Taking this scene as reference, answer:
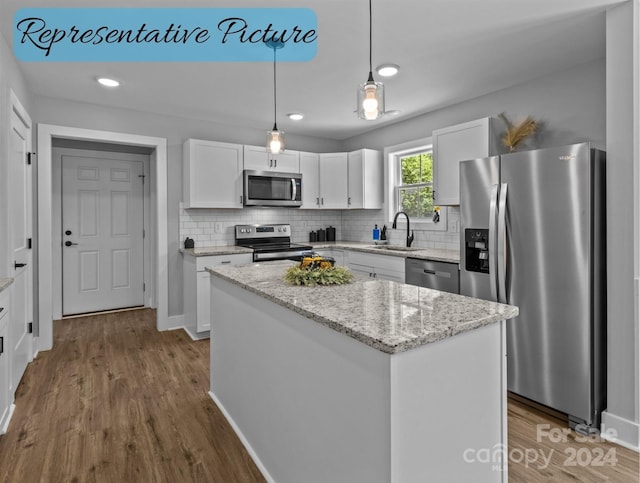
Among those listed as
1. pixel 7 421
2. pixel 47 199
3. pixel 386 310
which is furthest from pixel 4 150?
pixel 386 310

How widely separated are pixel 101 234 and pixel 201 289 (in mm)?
2023

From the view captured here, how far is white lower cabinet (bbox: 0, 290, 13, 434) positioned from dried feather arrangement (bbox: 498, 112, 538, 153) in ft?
12.2

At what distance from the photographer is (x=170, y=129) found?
4.28 metres

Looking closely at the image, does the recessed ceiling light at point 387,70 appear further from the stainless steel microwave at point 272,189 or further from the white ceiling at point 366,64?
the stainless steel microwave at point 272,189

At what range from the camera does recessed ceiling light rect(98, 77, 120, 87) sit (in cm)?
314

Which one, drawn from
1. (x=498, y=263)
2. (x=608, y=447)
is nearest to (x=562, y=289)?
(x=498, y=263)

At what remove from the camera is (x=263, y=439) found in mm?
1896

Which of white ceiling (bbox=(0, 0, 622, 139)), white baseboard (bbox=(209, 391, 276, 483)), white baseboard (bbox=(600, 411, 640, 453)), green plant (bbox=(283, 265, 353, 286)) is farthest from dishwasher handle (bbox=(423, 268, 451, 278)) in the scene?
white baseboard (bbox=(209, 391, 276, 483))

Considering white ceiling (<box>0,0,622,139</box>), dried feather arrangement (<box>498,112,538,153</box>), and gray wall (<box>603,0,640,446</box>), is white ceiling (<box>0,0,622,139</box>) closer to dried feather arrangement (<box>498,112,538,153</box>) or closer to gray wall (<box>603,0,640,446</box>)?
gray wall (<box>603,0,640,446</box>)

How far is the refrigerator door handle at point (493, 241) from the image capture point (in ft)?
8.32

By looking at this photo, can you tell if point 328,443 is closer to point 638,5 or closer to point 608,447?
point 608,447

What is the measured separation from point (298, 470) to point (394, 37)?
2.57 m

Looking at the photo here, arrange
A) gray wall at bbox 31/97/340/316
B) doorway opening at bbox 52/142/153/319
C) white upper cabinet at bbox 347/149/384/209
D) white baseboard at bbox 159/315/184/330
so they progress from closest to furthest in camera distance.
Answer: gray wall at bbox 31/97/340/316
white baseboard at bbox 159/315/184/330
doorway opening at bbox 52/142/153/319
white upper cabinet at bbox 347/149/384/209

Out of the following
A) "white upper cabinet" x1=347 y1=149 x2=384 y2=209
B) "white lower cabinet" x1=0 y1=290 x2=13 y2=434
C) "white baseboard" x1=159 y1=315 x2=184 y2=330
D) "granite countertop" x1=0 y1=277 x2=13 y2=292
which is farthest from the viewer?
"white upper cabinet" x1=347 y1=149 x2=384 y2=209
